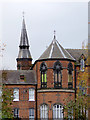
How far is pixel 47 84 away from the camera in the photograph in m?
47.5

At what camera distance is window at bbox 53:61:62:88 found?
4728 centimetres

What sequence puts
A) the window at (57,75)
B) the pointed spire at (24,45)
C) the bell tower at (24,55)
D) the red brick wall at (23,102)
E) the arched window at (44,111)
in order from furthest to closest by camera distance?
the bell tower at (24,55) < the pointed spire at (24,45) < the red brick wall at (23,102) < the window at (57,75) < the arched window at (44,111)

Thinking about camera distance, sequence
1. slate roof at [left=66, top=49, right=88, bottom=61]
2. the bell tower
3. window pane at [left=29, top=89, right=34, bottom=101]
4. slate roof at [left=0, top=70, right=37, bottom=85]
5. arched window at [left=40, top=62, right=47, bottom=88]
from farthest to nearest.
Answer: the bell tower, slate roof at [left=66, top=49, right=88, bottom=61], slate roof at [left=0, top=70, right=37, bottom=85], window pane at [left=29, top=89, right=34, bottom=101], arched window at [left=40, top=62, right=47, bottom=88]

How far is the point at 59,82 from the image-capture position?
4728cm

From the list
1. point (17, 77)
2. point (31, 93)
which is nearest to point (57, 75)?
point (31, 93)

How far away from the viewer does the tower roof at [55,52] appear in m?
48.0

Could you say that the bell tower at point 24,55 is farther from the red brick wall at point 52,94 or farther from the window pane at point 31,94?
the red brick wall at point 52,94

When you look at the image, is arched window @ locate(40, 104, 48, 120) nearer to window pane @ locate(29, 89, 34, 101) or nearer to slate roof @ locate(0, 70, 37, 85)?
window pane @ locate(29, 89, 34, 101)

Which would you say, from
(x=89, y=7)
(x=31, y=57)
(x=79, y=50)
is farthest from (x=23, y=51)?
(x=89, y=7)

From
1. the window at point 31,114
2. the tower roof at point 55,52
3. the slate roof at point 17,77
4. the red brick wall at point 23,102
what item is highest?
the tower roof at point 55,52

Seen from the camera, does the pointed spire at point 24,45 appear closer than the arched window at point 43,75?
No

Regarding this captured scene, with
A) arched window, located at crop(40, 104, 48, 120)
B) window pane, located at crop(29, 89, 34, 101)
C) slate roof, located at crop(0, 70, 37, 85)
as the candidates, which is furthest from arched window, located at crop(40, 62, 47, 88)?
arched window, located at crop(40, 104, 48, 120)

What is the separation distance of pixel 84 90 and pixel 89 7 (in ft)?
128

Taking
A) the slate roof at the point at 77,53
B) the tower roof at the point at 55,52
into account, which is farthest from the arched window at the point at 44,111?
the slate roof at the point at 77,53
